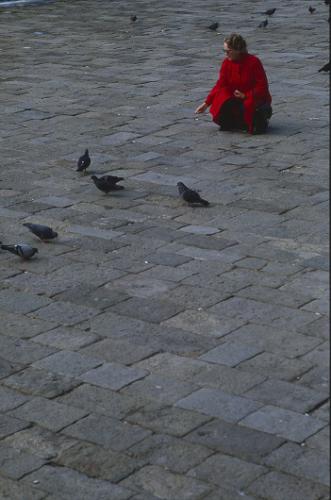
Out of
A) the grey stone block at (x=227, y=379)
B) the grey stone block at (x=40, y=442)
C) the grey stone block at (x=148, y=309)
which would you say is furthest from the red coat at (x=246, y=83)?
the grey stone block at (x=40, y=442)

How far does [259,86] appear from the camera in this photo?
11.3m

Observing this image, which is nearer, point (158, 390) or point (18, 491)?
point (18, 491)

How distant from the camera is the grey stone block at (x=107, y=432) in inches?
218

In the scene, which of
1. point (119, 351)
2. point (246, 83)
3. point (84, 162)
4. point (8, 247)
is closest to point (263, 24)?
point (246, 83)

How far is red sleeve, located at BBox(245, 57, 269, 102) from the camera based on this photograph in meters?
11.3

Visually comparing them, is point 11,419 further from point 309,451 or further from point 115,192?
point 115,192

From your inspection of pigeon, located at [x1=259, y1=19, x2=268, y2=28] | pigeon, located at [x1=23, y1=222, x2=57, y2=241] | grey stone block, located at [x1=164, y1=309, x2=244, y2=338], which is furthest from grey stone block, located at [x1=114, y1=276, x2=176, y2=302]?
pigeon, located at [x1=259, y1=19, x2=268, y2=28]

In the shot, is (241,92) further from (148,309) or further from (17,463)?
(17,463)

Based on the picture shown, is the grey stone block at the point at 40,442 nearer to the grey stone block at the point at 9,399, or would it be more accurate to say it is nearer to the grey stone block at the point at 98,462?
the grey stone block at the point at 98,462

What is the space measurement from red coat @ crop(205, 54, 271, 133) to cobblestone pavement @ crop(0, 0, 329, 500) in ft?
1.14

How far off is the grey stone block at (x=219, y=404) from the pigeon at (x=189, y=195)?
10.6 ft

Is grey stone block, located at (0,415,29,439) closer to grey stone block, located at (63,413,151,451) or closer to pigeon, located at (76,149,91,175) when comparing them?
grey stone block, located at (63,413,151,451)

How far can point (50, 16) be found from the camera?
810 inches

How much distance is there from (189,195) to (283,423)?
3.68 m
